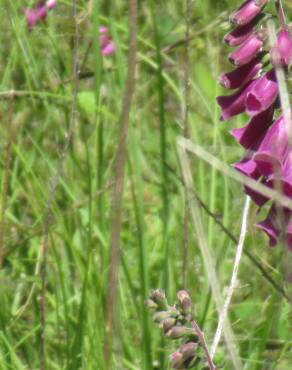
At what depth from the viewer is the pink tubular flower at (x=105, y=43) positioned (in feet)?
9.82

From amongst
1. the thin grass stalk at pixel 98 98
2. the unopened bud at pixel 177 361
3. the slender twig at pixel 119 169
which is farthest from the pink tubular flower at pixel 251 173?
the thin grass stalk at pixel 98 98

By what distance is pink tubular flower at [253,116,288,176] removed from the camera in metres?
1.28

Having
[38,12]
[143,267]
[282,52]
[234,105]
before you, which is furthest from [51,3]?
[282,52]

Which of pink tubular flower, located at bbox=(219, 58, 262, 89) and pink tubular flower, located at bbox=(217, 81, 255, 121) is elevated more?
pink tubular flower, located at bbox=(219, 58, 262, 89)

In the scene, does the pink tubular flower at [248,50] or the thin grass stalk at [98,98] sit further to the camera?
the thin grass stalk at [98,98]

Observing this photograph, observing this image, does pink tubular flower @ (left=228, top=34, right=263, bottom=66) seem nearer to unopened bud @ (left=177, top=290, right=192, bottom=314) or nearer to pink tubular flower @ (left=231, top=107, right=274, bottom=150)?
pink tubular flower @ (left=231, top=107, right=274, bottom=150)

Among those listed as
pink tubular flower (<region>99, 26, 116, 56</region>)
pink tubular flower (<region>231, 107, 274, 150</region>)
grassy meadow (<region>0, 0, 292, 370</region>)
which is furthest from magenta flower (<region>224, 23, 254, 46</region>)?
A: pink tubular flower (<region>99, 26, 116, 56</region>)

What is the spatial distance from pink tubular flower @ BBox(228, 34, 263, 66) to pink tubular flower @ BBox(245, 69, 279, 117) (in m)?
0.03

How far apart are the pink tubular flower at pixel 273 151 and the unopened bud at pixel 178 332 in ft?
0.74

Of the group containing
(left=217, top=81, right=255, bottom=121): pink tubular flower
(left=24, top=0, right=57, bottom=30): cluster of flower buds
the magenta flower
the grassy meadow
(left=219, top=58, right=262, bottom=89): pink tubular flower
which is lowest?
the grassy meadow

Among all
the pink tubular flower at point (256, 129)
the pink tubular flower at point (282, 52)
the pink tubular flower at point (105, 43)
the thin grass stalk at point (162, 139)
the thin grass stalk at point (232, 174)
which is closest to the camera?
the thin grass stalk at point (232, 174)

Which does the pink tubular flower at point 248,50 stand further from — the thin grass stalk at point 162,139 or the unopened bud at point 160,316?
the thin grass stalk at point 162,139

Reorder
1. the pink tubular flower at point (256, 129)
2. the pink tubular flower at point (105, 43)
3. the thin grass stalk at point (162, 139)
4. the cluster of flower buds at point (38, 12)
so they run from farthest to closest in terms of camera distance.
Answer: the pink tubular flower at point (105, 43) < the cluster of flower buds at point (38, 12) < the thin grass stalk at point (162, 139) < the pink tubular flower at point (256, 129)

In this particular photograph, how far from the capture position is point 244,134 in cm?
137
